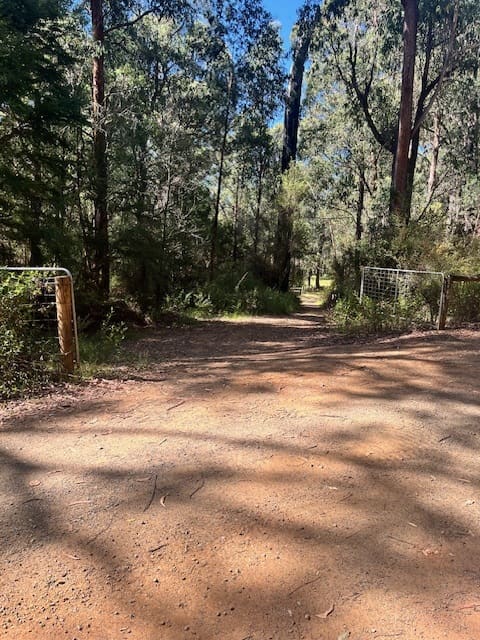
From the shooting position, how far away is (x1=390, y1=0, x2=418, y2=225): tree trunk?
13172 millimetres

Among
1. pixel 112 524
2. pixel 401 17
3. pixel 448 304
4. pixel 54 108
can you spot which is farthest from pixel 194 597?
pixel 401 17

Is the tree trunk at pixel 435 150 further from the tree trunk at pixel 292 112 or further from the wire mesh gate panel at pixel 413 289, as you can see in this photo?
the wire mesh gate panel at pixel 413 289

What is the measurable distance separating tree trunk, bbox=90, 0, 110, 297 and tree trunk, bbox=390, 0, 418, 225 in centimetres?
782

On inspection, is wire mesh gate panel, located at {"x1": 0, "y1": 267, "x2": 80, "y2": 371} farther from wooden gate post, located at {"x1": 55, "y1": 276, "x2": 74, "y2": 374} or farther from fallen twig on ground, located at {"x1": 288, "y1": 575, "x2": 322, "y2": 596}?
fallen twig on ground, located at {"x1": 288, "y1": 575, "x2": 322, "y2": 596}

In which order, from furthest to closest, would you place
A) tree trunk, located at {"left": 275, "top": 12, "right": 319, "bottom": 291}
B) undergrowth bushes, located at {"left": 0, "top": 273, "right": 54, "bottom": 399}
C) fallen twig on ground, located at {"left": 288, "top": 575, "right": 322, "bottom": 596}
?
tree trunk, located at {"left": 275, "top": 12, "right": 319, "bottom": 291} → undergrowth bushes, located at {"left": 0, "top": 273, "right": 54, "bottom": 399} → fallen twig on ground, located at {"left": 288, "top": 575, "right": 322, "bottom": 596}

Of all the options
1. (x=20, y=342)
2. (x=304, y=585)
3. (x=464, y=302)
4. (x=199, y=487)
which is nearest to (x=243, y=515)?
(x=199, y=487)

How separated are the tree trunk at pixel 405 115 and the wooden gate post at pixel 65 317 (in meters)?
10.1

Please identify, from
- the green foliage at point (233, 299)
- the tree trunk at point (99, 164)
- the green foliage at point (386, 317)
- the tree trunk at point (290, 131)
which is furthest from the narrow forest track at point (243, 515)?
the tree trunk at point (290, 131)

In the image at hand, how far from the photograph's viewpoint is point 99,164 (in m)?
11.3

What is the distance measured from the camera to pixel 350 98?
20328 mm

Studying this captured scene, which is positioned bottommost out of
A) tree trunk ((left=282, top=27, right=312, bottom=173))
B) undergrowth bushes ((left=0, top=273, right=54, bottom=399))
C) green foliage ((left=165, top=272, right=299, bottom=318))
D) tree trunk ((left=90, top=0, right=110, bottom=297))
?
green foliage ((left=165, top=272, right=299, bottom=318))

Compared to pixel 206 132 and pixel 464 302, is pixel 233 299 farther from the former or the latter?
pixel 464 302

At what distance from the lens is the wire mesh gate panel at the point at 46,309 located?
15.7ft

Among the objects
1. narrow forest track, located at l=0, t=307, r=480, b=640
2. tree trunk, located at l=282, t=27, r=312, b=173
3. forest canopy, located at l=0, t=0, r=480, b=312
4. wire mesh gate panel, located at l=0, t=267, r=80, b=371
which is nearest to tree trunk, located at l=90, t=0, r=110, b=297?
forest canopy, located at l=0, t=0, r=480, b=312
